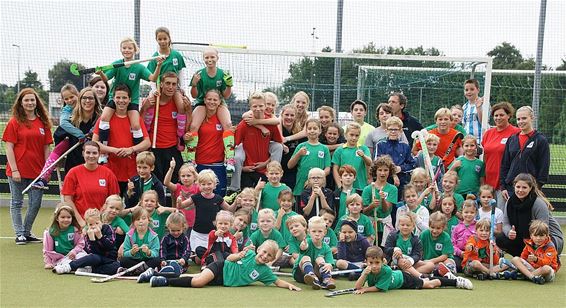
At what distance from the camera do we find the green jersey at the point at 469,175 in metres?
7.34

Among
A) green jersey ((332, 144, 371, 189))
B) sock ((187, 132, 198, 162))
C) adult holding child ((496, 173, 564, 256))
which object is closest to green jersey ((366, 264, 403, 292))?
adult holding child ((496, 173, 564, 256))

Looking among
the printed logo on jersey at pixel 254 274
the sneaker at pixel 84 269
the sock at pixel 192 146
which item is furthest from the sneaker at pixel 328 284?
the sock at pixel 192 146

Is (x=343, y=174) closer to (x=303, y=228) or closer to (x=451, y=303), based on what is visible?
(x=303, y=228)

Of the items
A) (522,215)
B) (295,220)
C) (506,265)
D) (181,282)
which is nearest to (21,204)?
(181,282)

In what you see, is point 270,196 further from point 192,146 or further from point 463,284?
point 463,284

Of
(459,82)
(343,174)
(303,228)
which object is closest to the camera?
(303,228)

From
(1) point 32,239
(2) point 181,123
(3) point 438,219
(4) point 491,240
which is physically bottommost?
(1) point 32,239

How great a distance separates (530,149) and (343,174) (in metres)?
1.89

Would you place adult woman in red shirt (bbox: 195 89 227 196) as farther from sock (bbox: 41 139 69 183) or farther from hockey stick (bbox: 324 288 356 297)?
hockey stick (bbox: 324 288 356 297)

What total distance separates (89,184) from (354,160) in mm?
2667

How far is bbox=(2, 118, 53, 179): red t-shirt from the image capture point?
7.55 meters

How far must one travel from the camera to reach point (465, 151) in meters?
7.38

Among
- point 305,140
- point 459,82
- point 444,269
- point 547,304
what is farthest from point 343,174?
point 459,82

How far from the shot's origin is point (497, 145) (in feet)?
24.2
